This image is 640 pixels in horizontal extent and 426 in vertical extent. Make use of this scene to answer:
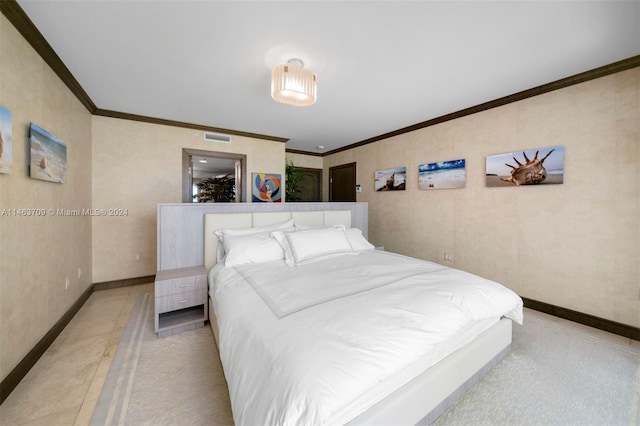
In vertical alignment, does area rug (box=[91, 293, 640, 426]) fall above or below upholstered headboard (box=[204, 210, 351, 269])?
below

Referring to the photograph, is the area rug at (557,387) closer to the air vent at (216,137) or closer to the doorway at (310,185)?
the air vent at (216,137)

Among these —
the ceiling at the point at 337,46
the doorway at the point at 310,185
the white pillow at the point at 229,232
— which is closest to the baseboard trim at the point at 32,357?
the white pillow at the point at 229,232

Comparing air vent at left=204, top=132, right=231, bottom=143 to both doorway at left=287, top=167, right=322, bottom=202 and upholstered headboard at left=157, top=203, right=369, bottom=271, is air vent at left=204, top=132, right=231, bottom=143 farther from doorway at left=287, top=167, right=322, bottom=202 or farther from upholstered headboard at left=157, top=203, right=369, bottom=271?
doorway at left=287, top=167, right=322, bottom=202

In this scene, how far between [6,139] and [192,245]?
159 centimetres

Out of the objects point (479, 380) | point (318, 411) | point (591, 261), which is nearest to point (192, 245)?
point (318, 411)

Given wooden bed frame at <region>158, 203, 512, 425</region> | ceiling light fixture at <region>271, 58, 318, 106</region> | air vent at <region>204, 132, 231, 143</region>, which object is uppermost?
air vent at <region>204, 132, 231, 143</region>

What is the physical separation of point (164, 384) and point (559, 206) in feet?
13.3

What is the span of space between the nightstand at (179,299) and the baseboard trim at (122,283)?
151 cm

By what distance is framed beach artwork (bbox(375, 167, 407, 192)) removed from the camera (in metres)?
4.30

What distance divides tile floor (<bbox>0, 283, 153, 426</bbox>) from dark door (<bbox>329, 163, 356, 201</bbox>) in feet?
14.0

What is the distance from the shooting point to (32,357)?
1.84 meters

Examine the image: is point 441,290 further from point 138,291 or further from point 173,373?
point 138,291

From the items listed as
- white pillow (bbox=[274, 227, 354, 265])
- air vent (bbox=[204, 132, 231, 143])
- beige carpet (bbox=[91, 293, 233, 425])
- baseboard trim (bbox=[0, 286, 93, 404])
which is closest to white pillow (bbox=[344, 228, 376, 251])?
white pillow (bbox=[274, 227, 354, 265])

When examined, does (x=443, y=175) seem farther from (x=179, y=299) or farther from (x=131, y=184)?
(x=131, y=184)
